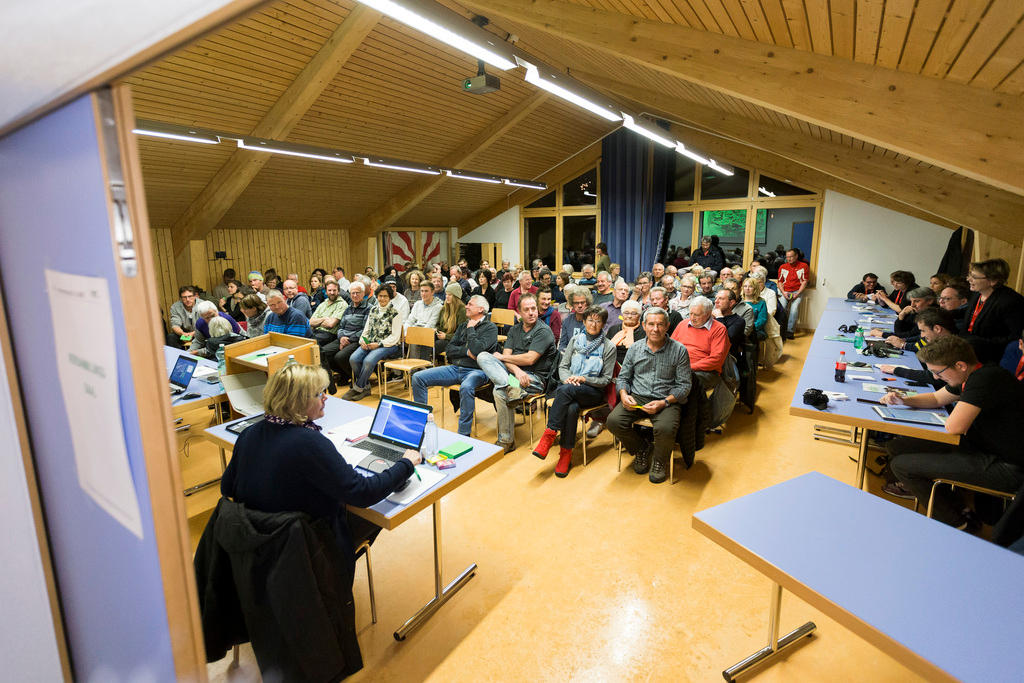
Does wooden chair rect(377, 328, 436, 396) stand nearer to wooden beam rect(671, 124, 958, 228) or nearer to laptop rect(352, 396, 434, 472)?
laptop rect(352, 396, 434, 472)

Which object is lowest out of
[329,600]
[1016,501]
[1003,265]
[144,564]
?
[329,600]

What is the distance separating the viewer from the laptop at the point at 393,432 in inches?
103

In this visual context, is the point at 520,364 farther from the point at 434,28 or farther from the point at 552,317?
the point at 434,28

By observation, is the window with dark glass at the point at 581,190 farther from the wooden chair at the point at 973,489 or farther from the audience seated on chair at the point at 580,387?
the wooden chair at the point at 973,489

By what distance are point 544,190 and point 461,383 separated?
9.63m

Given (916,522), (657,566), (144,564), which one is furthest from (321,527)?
(916,522)

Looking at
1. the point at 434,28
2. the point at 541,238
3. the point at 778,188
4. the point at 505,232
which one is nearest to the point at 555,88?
the point at 434,28

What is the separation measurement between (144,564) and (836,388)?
3863 mm

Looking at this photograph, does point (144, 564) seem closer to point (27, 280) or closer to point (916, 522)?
point (27, 280)

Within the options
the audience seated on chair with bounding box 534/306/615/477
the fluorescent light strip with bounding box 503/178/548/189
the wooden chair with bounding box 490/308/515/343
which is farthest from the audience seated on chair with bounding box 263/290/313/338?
the fluorescent light strip with bounding box 503/178/548/189

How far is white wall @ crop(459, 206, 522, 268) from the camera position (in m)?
14.0

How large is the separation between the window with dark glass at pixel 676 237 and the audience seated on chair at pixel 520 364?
7.76 m

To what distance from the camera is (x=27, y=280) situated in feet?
3.67

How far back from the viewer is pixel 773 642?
2.33 m
